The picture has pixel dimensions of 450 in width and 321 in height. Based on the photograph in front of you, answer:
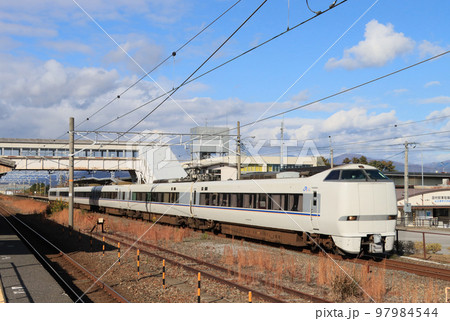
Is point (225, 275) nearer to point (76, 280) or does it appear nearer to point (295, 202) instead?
point (295, 202)

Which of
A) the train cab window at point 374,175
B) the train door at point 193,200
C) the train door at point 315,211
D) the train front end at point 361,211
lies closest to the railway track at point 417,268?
the train front end at point 361,211

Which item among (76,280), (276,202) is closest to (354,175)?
(276,202)

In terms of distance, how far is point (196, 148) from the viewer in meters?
111

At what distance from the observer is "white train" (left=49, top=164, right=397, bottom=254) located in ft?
53.3

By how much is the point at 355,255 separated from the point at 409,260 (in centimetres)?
232

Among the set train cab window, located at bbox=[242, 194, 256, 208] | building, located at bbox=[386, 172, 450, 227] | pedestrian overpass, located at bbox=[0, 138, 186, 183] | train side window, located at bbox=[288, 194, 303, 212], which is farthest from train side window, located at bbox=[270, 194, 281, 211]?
pedestrian overpass, located at bbox=[0, 138, 186, 183]

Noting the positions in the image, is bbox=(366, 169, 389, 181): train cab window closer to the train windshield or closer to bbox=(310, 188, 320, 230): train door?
the train windshield

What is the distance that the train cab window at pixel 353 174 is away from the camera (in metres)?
16.6

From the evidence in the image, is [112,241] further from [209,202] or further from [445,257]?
[445,257]

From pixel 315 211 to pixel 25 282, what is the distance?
10259 mm

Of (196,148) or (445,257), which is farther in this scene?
(196,148)

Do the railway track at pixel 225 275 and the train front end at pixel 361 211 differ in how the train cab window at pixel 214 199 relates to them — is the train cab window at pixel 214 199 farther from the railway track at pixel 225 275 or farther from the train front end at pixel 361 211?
the train front end at pixel 361 211

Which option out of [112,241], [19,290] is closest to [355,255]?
[19,290]
